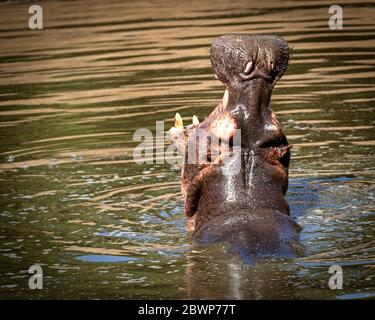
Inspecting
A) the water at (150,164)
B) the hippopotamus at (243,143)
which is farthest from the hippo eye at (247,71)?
the water at (150,164)

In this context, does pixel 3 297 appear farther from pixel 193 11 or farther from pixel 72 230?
pixel 193 11

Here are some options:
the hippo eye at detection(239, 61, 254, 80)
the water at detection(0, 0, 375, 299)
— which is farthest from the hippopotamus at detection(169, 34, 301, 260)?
the water at detection(0, 0, 375, 299)

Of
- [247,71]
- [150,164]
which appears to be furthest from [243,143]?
[150,164]

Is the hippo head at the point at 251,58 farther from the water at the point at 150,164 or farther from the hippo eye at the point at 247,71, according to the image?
the water at the point at 150,164

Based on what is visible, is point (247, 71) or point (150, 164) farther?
point (150, 164)

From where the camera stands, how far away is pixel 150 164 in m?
9.85

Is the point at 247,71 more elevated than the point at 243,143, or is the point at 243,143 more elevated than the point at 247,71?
the point at 247,71

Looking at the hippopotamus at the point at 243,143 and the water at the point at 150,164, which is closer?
the water at the point at 150,164

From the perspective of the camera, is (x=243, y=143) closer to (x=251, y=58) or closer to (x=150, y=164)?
(x=251, y=58)

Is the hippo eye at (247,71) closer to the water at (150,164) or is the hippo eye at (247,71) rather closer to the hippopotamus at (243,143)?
the hippopotamus at (243,143)

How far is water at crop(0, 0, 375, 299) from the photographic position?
6652 millimetres

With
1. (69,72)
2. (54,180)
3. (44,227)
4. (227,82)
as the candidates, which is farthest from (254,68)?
(69,72)

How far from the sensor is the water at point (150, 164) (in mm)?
6652

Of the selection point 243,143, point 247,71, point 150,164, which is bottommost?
point 243,143
